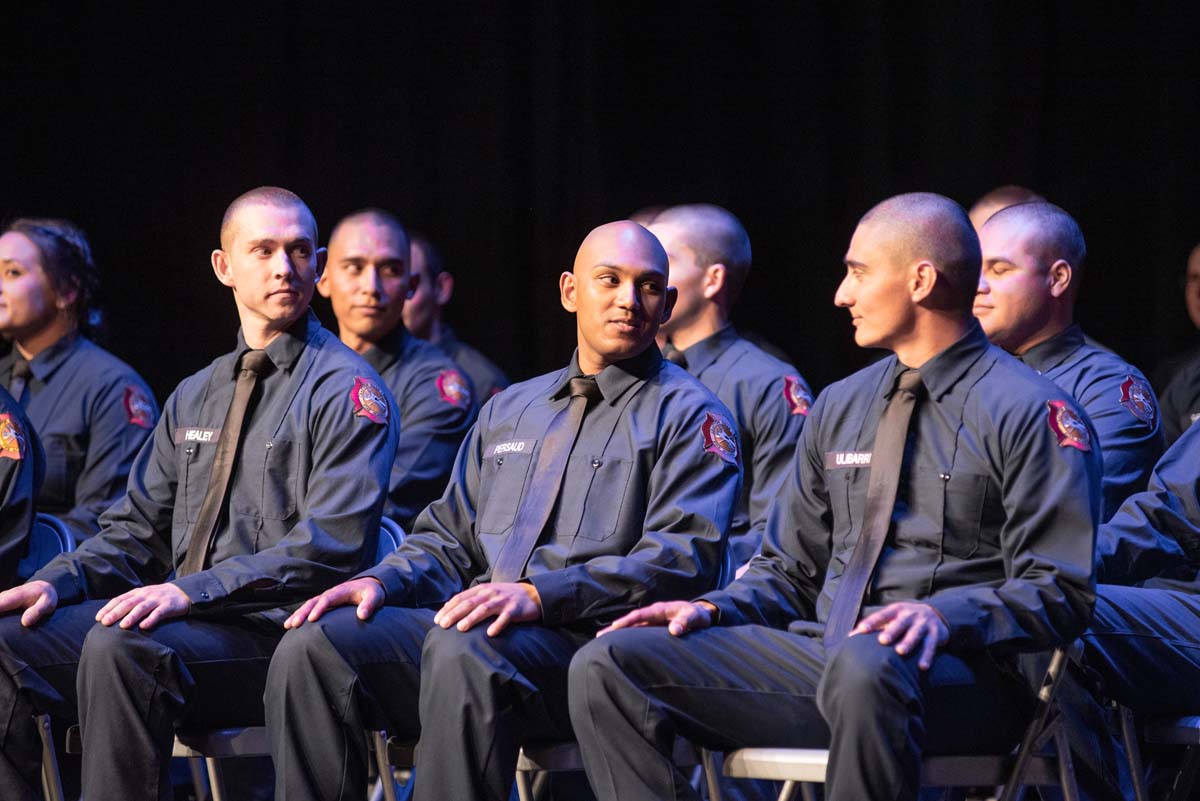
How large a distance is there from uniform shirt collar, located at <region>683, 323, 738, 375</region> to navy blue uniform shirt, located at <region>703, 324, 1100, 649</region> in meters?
1.49

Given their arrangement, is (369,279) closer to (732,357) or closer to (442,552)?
(732,357)

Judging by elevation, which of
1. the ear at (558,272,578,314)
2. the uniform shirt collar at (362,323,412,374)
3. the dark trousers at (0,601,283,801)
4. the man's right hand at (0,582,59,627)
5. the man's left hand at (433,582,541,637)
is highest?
the ear at (558,272,578,314)

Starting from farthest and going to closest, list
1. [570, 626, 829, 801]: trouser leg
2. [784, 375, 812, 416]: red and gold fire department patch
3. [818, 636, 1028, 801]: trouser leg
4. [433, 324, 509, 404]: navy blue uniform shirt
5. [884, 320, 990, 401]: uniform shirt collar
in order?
[433, 324, 509, 404]: navy blue uniform shirt → [784, 375, 812, 416]: red and gold fire department patch → [884, 320, 990, 401]: uniform shirt collar → [570, 626, 829, 801]: trouser leg → [818, 636, 1028, 801]: trouser leg

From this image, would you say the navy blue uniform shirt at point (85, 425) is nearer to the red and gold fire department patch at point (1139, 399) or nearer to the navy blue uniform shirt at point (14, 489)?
the navy blue uniform shirt at point (14, 489)

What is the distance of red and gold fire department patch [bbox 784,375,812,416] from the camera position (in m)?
4.52

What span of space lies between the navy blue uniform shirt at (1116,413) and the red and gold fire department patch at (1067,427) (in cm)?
87

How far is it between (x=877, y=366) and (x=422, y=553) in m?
1.05

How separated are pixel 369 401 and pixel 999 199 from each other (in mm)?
1916

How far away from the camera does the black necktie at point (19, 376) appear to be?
5109mm

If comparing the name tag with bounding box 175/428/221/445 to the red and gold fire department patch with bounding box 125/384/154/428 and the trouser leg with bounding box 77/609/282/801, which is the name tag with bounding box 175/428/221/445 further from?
the red and gold fire department patch with bounding box 125/384/154/428

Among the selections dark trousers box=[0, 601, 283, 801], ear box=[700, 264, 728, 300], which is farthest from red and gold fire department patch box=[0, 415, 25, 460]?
ear box=[700, 264, 728, 300]

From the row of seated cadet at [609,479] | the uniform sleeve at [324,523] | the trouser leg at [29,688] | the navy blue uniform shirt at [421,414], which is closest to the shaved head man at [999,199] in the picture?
the row of seated cadet at [609,479]

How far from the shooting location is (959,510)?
9.68 ft

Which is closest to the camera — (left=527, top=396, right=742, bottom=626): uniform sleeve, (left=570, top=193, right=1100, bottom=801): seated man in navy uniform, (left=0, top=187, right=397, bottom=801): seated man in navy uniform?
(left=570, top=193, right=1100, bottom=801): seated man in navy uniform
